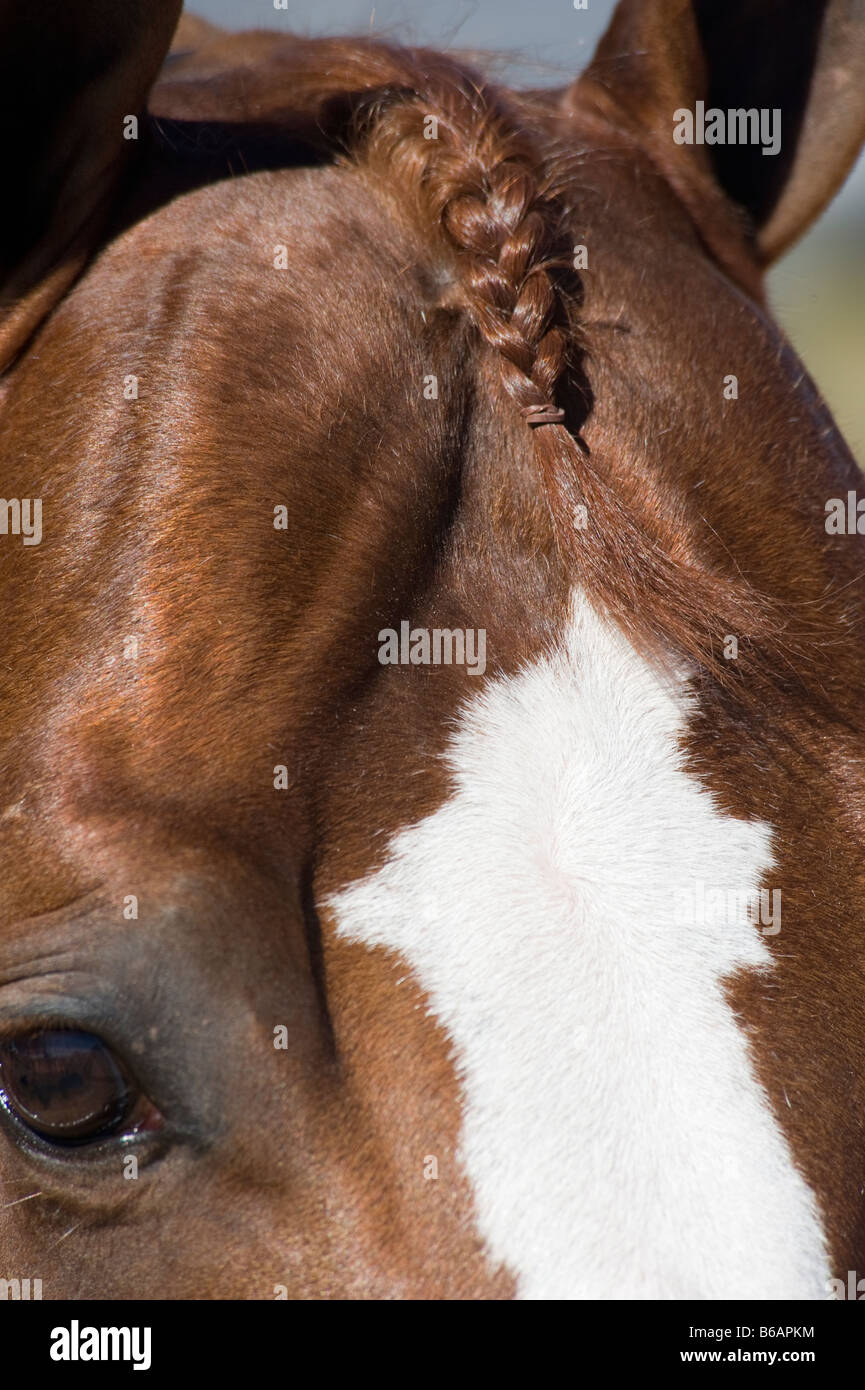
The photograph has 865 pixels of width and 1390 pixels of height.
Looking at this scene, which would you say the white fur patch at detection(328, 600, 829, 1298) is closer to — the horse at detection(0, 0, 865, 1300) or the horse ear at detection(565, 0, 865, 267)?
the horse at detection(0, 0, 865, 1300)

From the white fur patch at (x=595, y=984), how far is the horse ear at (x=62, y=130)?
772 millimetres

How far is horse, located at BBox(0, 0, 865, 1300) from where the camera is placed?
1.24 m

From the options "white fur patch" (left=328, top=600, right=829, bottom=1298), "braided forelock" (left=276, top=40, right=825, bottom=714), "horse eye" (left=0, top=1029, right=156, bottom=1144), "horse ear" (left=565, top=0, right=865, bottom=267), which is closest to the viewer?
"white fur patch" (left=328, top=600, right=829, bottom=1298)

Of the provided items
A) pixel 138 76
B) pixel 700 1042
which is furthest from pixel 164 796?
pixel 138 76

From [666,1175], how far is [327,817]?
483mm

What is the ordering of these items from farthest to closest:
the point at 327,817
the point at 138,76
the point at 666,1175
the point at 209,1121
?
the point at 138,76 → the point at 327,817 → the point at 209,1121 → the point at 666,1175

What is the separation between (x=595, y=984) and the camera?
126 centimetres

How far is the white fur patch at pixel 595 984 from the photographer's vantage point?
3.82 feet

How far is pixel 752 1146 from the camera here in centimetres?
121

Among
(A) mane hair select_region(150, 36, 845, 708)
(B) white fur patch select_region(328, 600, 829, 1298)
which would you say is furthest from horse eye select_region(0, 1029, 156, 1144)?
(A) mane hair select_region(150, 36, 845, 708)

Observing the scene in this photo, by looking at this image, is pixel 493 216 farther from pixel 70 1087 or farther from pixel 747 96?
pixel 70 1087

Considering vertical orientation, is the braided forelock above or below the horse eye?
above

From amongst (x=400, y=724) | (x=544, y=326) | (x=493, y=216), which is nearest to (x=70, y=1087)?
(x=400, y=724)
